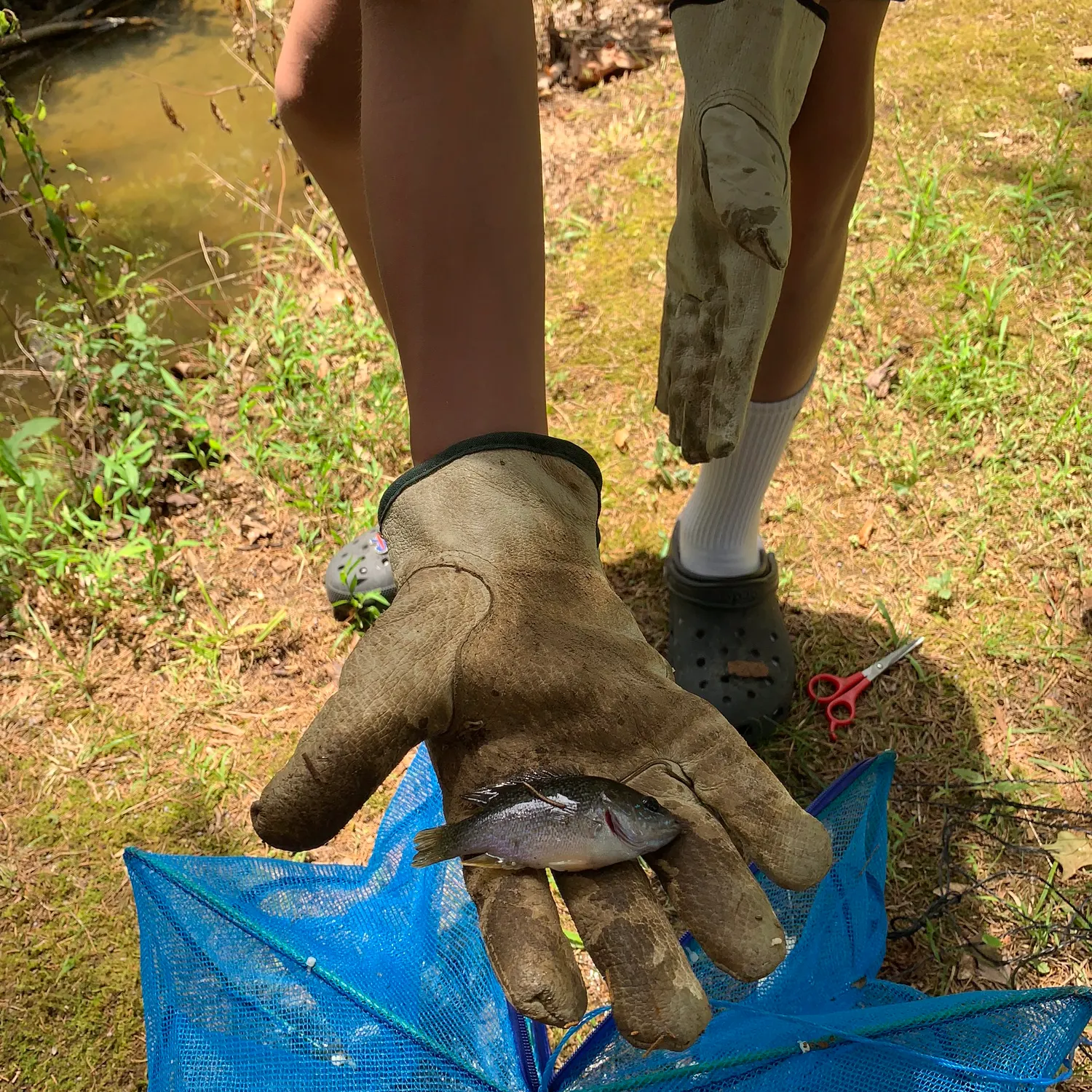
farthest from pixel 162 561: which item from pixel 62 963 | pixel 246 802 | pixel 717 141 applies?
pixel 717 141

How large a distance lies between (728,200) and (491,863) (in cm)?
106

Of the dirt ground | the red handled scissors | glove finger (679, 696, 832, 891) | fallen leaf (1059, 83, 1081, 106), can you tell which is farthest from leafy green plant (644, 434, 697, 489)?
fallen leaf (1059, 83, 1081, 106)

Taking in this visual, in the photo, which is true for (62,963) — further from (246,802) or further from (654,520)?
(654,520)

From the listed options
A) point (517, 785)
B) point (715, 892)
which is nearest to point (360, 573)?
point (517, 785)

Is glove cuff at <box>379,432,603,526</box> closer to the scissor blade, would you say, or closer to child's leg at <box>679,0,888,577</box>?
child's leg at <box>679,0,888,577</box>

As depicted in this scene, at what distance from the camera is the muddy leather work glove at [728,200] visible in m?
1.43

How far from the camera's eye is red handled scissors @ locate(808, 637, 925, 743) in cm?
254

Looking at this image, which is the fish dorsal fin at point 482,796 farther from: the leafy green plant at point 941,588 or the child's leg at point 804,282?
the leafy green plant at point 941,588

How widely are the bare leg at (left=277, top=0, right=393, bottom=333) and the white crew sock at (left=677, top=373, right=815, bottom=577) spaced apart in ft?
3.16

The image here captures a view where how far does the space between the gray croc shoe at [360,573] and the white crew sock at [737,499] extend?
922 millimetres

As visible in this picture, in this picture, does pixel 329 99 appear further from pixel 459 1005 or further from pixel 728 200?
pixel 459 1005

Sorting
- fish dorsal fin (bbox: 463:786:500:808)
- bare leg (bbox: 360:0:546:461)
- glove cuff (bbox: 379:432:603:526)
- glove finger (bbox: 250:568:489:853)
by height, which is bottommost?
fish dorsal fin (bbox: 463:786:500:808)

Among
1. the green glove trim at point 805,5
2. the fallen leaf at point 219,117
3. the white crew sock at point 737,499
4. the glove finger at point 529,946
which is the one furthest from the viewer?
the fallen leaf at point 219,117

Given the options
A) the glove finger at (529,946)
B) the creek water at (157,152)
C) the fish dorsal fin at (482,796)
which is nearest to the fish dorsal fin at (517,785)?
the fish dorsal fin at (482,796)
